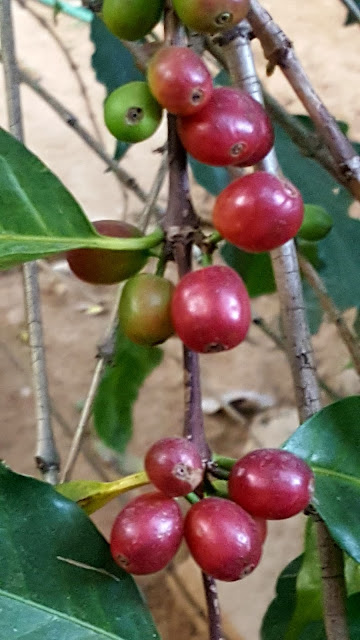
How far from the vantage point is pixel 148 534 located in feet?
0.94

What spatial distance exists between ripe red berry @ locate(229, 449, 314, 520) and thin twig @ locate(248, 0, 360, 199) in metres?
0.14

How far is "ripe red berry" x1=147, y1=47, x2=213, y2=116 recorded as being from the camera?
297 mm

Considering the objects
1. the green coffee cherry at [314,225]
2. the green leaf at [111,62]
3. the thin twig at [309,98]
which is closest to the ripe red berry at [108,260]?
the thin twig at [309,98]

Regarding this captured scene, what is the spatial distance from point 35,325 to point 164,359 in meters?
1.20

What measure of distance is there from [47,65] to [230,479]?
2.54 m

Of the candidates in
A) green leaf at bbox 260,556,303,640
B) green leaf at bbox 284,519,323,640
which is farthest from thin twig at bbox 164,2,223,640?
green leaf at bbox 260,556,303,640

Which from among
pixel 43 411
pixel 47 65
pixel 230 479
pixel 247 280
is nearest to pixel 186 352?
pixel 230 479

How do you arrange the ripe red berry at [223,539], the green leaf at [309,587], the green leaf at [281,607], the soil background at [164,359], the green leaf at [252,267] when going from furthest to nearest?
the soil background at [164,359]
the green leaf at [252,267]
the green leaf at [281,607]
the green leaf at [309,587]
the ripe red berry at [223,539]

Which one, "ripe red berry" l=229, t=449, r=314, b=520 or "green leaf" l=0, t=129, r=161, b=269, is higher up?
"green leaf" l=0, t=129, r=161, b=269

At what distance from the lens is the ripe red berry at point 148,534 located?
0.94 ft

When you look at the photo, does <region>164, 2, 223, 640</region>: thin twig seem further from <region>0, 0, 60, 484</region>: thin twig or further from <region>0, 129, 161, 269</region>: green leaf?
<region>0, 0, 60, 484</region>: thin twig

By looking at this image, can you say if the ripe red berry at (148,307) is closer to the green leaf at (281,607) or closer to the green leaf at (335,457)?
the green leaf at (335,457)

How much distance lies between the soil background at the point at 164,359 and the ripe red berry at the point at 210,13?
83 cm

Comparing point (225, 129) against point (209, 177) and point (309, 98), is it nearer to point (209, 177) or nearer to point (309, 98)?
point (309, 98)
